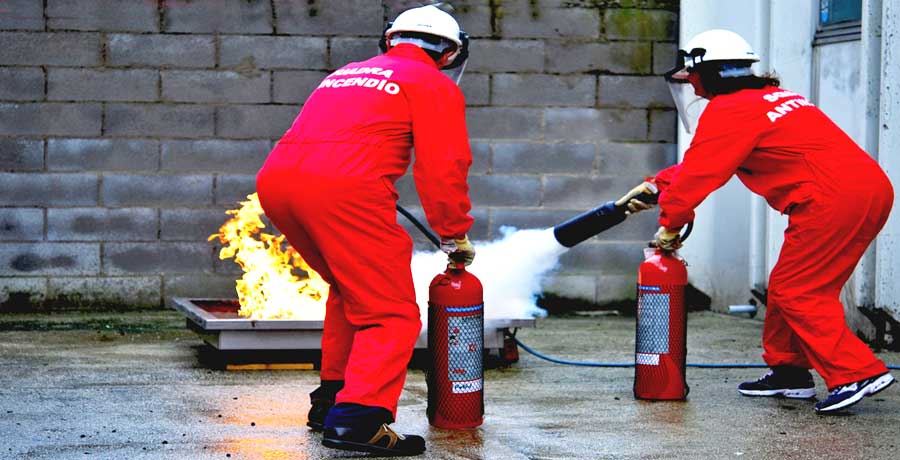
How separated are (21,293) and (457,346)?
4.99 m

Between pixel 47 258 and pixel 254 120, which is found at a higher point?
pixel 254 120

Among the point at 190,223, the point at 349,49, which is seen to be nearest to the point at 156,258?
the point at 190,223

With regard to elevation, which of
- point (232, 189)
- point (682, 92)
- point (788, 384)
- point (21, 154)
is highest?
point (682, 92)

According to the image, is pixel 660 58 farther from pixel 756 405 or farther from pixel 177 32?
pixel 756 405

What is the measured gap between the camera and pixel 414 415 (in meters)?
5.78

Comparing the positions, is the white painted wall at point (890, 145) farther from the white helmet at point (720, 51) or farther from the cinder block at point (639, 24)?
the cinder block at point (639, 24)

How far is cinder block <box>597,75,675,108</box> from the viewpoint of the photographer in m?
9.88

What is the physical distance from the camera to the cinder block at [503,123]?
383 inches

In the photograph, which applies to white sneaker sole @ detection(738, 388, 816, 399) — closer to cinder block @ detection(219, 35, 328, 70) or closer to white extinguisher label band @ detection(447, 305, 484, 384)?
white extinguisher label band @ detection(447, 305, 484, 384)

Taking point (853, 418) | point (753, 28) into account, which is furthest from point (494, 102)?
point (853, 418)

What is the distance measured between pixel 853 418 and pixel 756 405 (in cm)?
49

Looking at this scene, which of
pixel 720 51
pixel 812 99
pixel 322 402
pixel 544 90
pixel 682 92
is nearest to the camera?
pixel 322 402

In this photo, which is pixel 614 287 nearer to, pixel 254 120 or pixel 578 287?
pixel 578 287

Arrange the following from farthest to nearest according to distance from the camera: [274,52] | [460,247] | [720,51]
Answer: [274,52] → [720,51] → [460,247]
